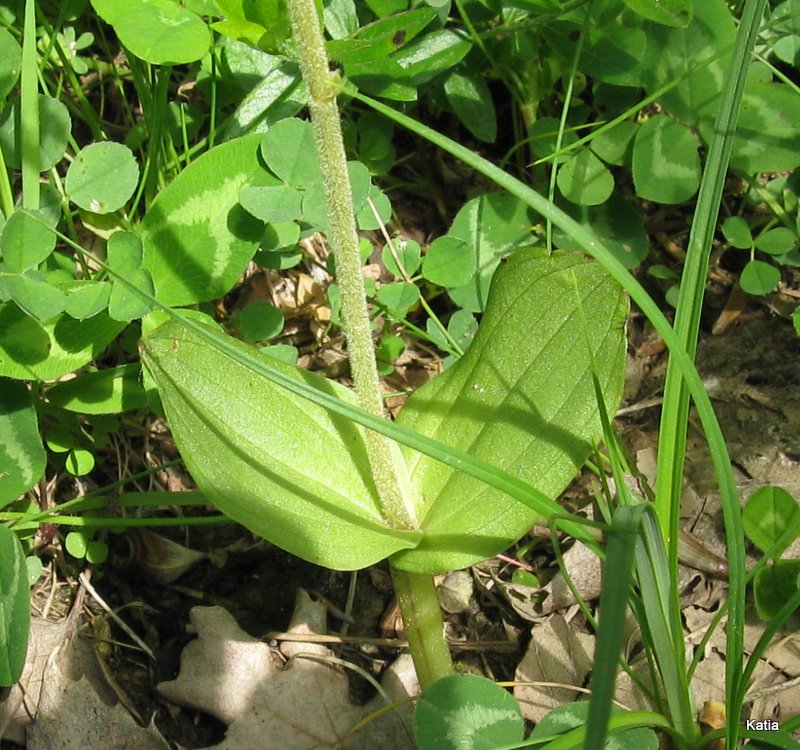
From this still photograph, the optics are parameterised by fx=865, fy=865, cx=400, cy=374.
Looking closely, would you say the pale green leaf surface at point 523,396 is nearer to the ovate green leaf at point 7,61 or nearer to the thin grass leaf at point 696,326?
the thin grass leaf at point 696,326

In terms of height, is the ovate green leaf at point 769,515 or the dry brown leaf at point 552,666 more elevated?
the ovate green leaf at point 769,515

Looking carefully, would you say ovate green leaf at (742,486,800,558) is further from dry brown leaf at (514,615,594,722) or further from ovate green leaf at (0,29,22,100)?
ovate green leaf at (0,29,22,100)

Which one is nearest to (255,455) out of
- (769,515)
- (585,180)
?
(769,515)

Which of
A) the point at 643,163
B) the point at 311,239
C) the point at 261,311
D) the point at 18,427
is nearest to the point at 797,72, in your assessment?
the point at 643,163

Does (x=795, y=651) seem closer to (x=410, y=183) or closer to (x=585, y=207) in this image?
(x=585, y=207)

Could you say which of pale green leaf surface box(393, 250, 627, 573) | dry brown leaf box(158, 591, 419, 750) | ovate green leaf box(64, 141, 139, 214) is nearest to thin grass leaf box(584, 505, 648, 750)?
pale green leaf surface box(393, 250, 627, 573)

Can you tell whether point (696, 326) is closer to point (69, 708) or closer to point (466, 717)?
point (466, 717)

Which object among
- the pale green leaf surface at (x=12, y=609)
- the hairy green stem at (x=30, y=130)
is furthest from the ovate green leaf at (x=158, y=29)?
the pale green leaf surface at (x=12, y=609)
